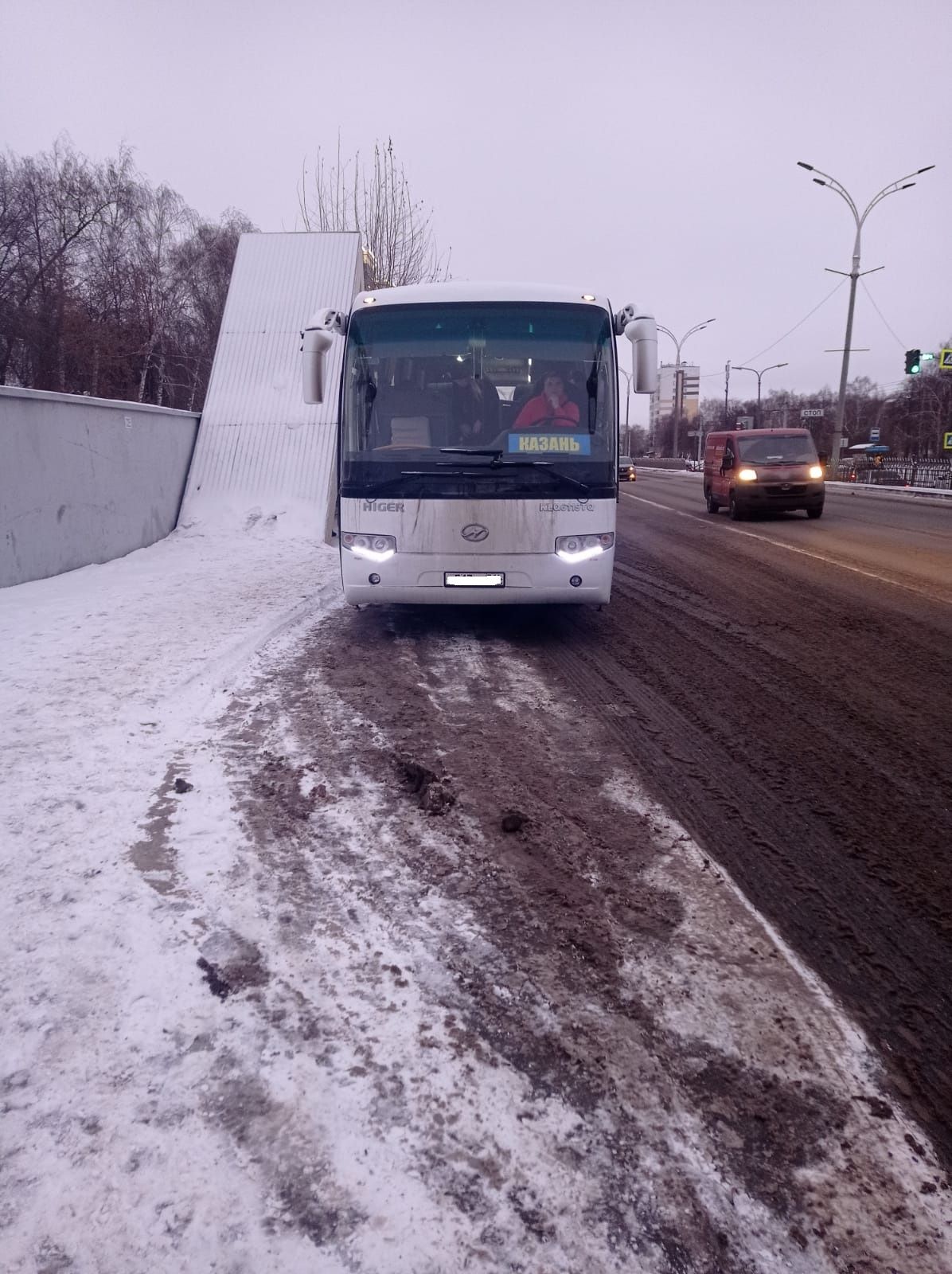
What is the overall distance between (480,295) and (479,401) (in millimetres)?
995

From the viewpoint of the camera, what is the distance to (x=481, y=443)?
23.4 feet

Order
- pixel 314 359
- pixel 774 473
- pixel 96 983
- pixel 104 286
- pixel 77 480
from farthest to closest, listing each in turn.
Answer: pixel 104 286 → pixel 774 473 → pixel 77 480 → pixel 314 359 → pixel 96 983

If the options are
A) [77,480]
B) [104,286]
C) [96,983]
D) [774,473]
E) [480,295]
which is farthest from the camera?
[104,286]

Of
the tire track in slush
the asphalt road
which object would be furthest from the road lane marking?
the tire track in slush

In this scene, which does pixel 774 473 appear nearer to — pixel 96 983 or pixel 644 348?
pixel 644 348

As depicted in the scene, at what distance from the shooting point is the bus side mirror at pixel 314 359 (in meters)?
7.84

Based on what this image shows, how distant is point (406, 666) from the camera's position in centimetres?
662

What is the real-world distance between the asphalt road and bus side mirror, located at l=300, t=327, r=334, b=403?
344cm

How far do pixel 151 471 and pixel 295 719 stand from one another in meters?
9.27

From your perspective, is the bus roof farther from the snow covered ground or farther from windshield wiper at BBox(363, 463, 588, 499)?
the snow covered ground

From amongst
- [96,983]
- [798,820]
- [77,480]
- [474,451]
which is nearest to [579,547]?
[474,451]

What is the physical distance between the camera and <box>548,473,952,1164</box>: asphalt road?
9.37 ft

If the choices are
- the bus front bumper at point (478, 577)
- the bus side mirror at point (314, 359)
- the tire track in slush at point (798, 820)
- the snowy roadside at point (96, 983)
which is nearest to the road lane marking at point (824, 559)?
the tire track in slush at point (798, 820)

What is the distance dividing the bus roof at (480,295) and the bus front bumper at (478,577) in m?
2.26
